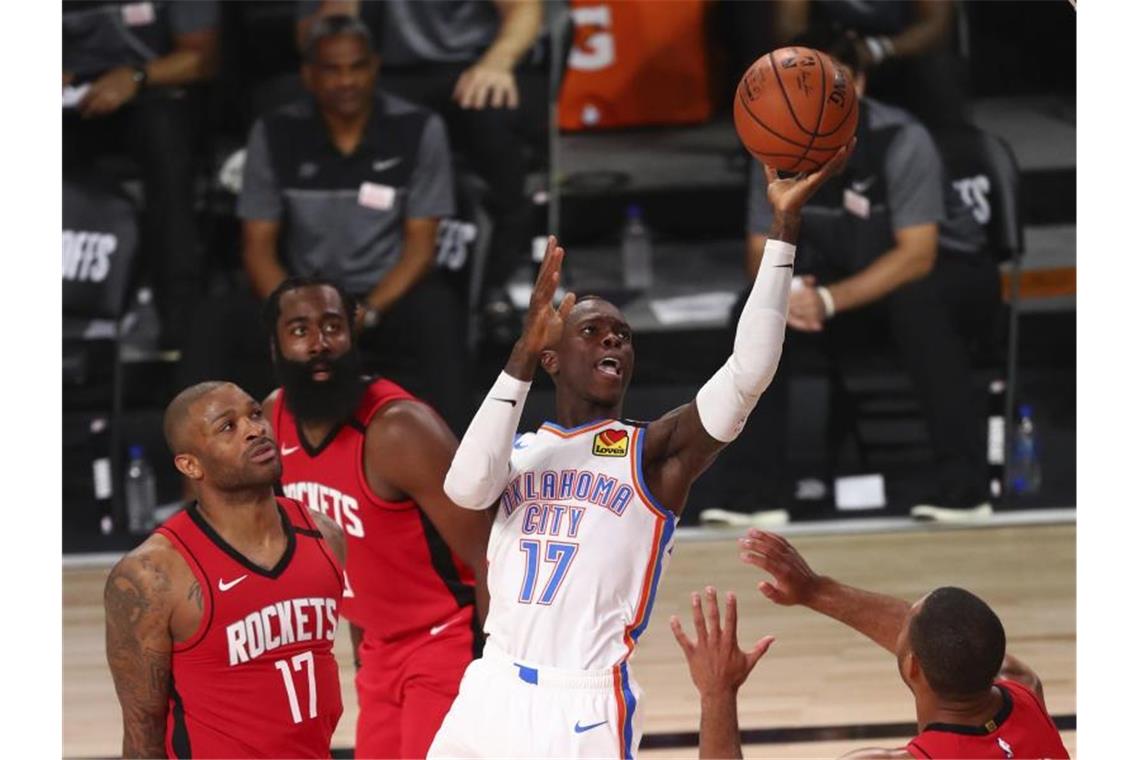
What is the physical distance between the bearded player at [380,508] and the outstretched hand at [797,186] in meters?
1.12

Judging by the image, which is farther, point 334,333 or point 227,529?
point 334,333

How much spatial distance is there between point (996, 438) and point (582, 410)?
15.9 feet

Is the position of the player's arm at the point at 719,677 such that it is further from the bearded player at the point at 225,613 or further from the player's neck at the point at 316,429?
the player's neck at the point at 316,429

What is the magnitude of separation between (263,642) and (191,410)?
52 cm

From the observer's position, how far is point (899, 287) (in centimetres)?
805

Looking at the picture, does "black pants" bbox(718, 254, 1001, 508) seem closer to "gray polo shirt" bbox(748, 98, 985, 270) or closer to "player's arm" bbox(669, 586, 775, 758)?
"gray polo shirt" bbox(748, 98, 985, 270)

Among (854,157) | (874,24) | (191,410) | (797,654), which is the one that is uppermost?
(874,24)

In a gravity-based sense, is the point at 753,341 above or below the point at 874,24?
below

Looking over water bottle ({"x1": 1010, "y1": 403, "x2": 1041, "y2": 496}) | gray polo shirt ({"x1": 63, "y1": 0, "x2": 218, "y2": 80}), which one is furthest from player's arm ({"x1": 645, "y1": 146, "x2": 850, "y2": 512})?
gray polo shirt ({"x1": 63, "y1": 0, "x2": 218, "y2": 80})

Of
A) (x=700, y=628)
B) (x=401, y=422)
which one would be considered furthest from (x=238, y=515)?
(x=700, y=628)

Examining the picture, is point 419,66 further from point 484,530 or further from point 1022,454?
point 484,530

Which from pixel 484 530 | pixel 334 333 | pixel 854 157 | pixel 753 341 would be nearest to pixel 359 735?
pixel 484 530

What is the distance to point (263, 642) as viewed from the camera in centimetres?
349

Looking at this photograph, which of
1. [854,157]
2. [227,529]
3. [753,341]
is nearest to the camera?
[753,341]
